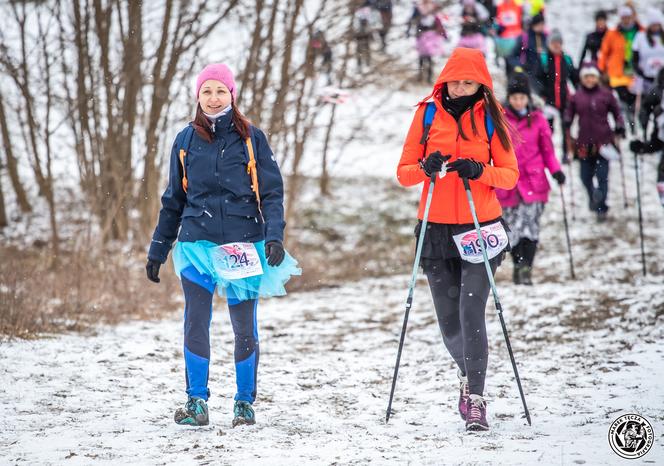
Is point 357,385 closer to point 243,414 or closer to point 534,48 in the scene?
point 243,414

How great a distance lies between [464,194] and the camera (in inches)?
186

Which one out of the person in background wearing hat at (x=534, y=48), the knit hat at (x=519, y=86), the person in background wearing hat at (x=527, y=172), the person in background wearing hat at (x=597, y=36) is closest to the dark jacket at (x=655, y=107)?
the person in background wearing hat at (x=527, y=172)

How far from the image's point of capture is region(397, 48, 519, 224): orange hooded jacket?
4.66m

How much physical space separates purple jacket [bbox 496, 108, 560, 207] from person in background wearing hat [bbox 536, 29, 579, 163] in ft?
12.6

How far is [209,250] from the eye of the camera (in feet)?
14.9

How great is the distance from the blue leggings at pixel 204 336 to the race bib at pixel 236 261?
142 millimetres

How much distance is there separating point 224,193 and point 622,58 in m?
13.1

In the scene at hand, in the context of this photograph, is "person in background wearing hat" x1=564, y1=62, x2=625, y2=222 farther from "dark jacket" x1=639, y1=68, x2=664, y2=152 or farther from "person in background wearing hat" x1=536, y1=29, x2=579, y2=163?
"dark jacket" x1=639, y1=68, x2=664, y2=152

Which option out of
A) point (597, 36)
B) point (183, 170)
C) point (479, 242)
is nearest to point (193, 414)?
point (183, 170)

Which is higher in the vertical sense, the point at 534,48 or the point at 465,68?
the point at 534,48

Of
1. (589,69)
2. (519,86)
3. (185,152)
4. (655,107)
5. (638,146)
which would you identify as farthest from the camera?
(589,69)

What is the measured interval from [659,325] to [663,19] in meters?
9.93

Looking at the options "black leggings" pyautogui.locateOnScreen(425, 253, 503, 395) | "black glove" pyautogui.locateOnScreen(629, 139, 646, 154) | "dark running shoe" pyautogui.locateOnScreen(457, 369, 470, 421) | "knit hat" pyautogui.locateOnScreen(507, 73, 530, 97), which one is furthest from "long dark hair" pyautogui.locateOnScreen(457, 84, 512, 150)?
"black glove" pyautogui.locateOnScreen(629, 139, 646, 154)

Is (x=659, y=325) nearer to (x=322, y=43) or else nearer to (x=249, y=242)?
(x=249, y=242)
